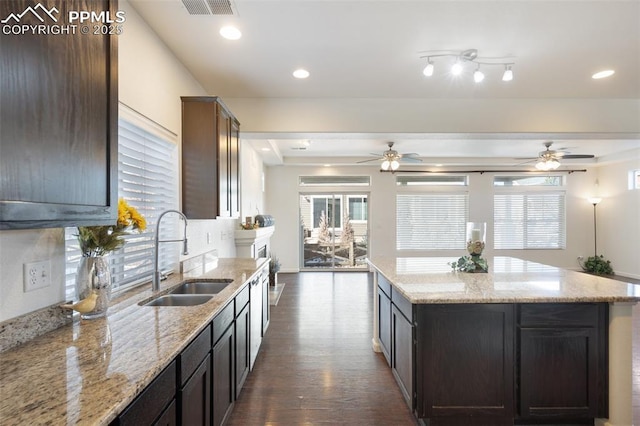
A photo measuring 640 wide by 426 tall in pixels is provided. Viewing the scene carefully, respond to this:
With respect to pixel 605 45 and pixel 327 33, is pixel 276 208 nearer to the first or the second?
pixel 327 33

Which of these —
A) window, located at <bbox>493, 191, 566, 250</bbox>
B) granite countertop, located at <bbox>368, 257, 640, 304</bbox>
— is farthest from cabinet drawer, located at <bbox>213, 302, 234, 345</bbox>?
window, located at <bbox>493, 191, 566, 250</bbox>

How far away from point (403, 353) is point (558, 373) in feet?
3.26

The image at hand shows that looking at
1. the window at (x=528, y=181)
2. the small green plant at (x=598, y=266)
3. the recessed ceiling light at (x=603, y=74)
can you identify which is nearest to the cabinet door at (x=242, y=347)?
the recessed ceiling light at (x=603, y=74)

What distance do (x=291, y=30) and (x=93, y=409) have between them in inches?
96.4

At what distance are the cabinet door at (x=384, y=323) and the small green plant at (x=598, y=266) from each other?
7252mm

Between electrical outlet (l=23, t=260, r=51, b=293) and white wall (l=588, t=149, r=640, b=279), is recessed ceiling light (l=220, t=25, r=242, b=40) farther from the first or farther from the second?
white wall (l=588, t=149, r=640, b=279)

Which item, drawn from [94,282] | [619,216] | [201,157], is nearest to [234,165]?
[201,157]

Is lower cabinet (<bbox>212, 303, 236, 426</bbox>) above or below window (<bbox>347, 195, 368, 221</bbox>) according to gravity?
below

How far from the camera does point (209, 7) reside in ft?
6.44

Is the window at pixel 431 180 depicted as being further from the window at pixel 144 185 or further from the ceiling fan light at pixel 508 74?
the window at pixel 144 185

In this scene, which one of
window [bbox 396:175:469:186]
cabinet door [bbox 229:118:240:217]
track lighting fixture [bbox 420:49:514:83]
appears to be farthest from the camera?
window [bbox 396:175:469:186]

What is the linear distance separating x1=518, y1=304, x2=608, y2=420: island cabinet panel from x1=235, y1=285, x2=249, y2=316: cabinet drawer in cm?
195

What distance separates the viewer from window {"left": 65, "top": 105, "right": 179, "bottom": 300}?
2078 mm

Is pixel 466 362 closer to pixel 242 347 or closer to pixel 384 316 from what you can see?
pixel 384 316
